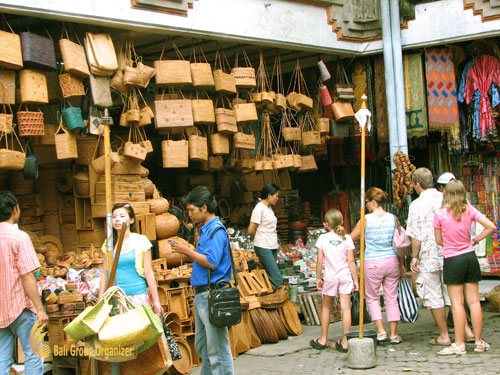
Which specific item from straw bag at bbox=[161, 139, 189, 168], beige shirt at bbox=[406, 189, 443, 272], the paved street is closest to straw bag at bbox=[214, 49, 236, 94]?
straw bag at bbox=[161, 139, 189, 168]

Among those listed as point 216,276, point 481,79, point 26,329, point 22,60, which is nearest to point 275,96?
point 481,79

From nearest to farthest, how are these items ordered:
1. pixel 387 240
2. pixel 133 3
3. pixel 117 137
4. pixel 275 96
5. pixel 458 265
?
pixel 458 265 → pixel 387 240 → pixel 133 3 → pixel 117 137 → pixel 275 96

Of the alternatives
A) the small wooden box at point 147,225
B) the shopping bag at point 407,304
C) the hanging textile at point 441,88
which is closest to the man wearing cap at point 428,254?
the shopping bag at point 407,304

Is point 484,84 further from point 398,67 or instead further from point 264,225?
point 264,225

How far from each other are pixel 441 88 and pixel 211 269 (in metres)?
6.29

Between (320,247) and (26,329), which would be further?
(320,247)

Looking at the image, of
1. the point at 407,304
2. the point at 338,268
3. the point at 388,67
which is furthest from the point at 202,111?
the point at 407,304

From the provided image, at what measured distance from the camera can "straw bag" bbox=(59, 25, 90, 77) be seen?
7.33 m

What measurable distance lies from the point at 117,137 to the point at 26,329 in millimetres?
4182

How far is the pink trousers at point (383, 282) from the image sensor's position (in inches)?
279

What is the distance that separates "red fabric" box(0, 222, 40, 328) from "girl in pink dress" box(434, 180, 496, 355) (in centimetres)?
391

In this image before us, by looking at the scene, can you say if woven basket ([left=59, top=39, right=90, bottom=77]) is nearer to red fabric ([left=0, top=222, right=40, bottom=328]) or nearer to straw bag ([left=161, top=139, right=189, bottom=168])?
straw bag ([left=161, top=139, right=189, bottom=168])

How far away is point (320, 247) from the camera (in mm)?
7246

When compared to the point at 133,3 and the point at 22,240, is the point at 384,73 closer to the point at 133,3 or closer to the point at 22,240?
the point at 133,3
